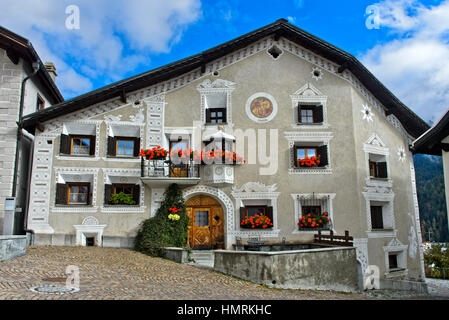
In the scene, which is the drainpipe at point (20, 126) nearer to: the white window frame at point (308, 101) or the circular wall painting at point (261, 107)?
the circular wall painting at point (261, 107)

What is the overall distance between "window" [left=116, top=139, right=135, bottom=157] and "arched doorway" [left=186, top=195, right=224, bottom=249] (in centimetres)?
344

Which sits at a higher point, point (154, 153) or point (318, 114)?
point (318, 114)

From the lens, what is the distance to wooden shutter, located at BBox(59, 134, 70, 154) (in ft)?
52.0

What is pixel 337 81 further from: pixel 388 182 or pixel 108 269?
pixel 108 269

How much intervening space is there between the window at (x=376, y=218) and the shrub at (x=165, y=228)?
876 centimetres

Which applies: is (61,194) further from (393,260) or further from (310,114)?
(393,260)

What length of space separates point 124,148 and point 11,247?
21.8 feet

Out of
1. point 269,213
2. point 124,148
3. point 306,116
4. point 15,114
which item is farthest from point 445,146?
point 15,114

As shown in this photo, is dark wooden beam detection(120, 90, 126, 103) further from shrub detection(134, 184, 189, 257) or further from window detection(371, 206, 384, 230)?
window detection(371, 206, 384, 230)

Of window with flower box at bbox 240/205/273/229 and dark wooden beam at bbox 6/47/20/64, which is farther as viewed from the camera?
window with flower box at bbox 240/205/273/229

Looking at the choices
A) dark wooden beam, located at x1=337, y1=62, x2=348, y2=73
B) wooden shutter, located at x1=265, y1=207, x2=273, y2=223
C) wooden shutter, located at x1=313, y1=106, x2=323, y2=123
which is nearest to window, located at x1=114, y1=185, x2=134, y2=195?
wooden shutter, located at x1=265, y1=207, x2=273, y2=223

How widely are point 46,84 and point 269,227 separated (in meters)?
12.5

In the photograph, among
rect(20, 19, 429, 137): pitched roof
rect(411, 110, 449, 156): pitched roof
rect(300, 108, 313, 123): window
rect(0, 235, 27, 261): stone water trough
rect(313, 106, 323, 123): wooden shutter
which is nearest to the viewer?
rect(411, 110, 449, 156): pitched roof

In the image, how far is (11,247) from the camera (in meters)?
11.1
